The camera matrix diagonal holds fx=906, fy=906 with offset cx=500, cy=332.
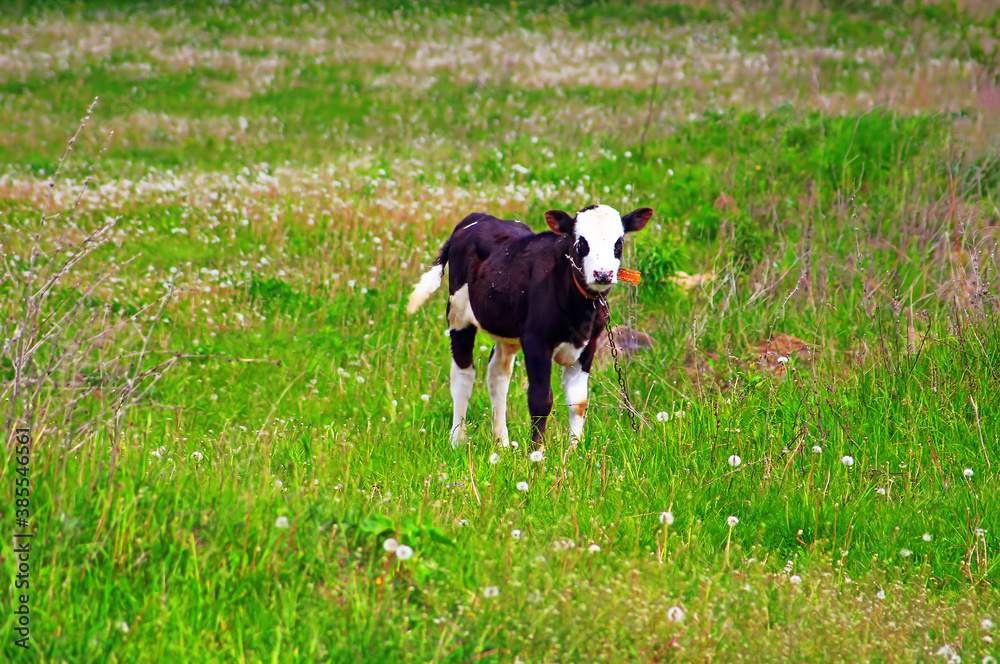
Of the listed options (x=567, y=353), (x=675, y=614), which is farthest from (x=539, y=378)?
(x=675, y=614)

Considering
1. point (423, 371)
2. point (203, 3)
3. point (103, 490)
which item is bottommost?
point (423, 371)

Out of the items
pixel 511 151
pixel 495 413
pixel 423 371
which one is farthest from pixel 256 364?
pixel 511 151

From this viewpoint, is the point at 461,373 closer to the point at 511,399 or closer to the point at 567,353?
the point at 511,399

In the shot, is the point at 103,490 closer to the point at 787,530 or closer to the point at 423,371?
the point at 787,530

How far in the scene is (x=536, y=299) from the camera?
237 inches

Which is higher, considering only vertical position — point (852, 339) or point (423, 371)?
point (852, 339)

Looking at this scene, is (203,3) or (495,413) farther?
(203,3)

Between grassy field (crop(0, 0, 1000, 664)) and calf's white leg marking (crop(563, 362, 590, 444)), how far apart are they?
0.19 m

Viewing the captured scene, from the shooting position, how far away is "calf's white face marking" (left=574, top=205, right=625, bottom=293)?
549cm

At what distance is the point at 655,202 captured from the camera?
37.2 ft

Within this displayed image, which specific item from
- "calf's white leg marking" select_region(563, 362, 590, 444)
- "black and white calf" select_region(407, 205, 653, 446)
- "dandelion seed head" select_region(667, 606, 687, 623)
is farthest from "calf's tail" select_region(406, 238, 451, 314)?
"dandelion seed head" select_region(667, 606, 687, 623)

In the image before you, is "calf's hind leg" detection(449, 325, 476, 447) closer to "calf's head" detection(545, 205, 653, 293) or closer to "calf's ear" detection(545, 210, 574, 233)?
"calf's ear" detection(545, 210, 574, 233)

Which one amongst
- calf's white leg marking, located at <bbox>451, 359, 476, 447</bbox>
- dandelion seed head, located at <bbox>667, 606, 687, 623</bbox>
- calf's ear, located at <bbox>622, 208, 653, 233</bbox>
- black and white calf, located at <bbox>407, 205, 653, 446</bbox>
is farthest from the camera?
calf's white leg marking, located at <bbox>451, 359, 476, 447</bbox>

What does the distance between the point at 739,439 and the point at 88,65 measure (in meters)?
24.7
